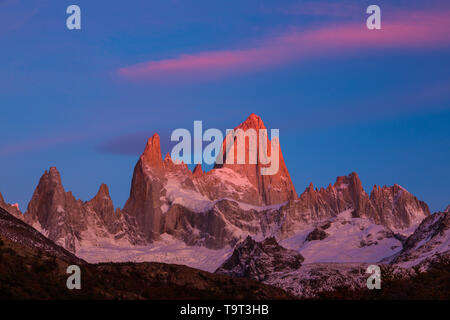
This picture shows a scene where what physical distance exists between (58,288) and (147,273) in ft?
50.6

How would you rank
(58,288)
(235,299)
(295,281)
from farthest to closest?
1. (295,281)
2. (235,299)
3. (58,288)

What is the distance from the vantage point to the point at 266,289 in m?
83.3

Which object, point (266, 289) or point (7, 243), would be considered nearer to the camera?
point (7, 243)

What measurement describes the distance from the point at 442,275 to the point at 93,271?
4526 centimetres

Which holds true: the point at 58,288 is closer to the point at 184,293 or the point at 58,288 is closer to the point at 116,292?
the point at 116,292

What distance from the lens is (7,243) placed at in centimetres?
7700

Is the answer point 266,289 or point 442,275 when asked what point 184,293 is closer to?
point 266,289

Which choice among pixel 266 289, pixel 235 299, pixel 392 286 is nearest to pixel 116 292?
pixel 235 299
